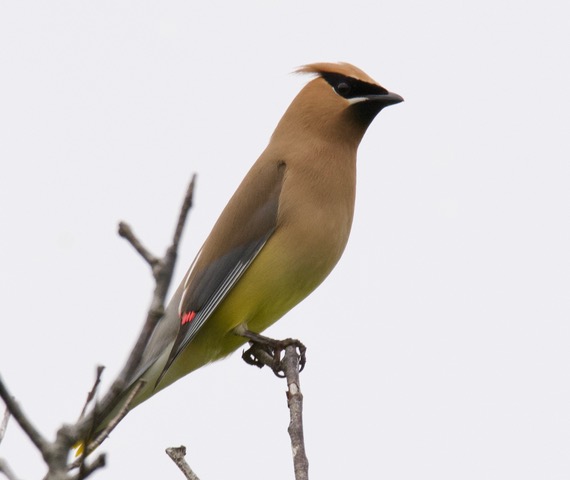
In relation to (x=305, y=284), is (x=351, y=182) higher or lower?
higher

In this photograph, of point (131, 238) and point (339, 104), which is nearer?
point (131, 238)

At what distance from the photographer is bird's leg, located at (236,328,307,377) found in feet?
15.9

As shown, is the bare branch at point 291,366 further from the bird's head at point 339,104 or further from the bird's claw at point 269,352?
the bird's head at point 339,104

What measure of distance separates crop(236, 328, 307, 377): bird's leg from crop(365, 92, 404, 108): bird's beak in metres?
1.40

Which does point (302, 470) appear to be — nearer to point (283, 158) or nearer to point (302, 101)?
point (283, 158)

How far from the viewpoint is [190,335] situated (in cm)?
498

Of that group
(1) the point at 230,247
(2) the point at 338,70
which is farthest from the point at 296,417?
(2) the point at 338,70

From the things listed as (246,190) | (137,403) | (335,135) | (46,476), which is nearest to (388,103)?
(335,135)

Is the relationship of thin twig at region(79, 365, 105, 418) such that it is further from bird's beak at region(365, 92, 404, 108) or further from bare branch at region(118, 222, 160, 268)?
bird's beak at region(365, 92, 404, 108)

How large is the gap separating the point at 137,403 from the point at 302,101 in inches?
72.1

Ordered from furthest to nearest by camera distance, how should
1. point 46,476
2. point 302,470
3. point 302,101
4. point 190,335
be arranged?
point 302,101 < point 190,335 < point 302,470 < point 46,476

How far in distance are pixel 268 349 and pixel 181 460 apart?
209cm

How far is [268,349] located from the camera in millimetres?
5066

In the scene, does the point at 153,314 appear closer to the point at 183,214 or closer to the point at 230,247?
the point at 183,214
